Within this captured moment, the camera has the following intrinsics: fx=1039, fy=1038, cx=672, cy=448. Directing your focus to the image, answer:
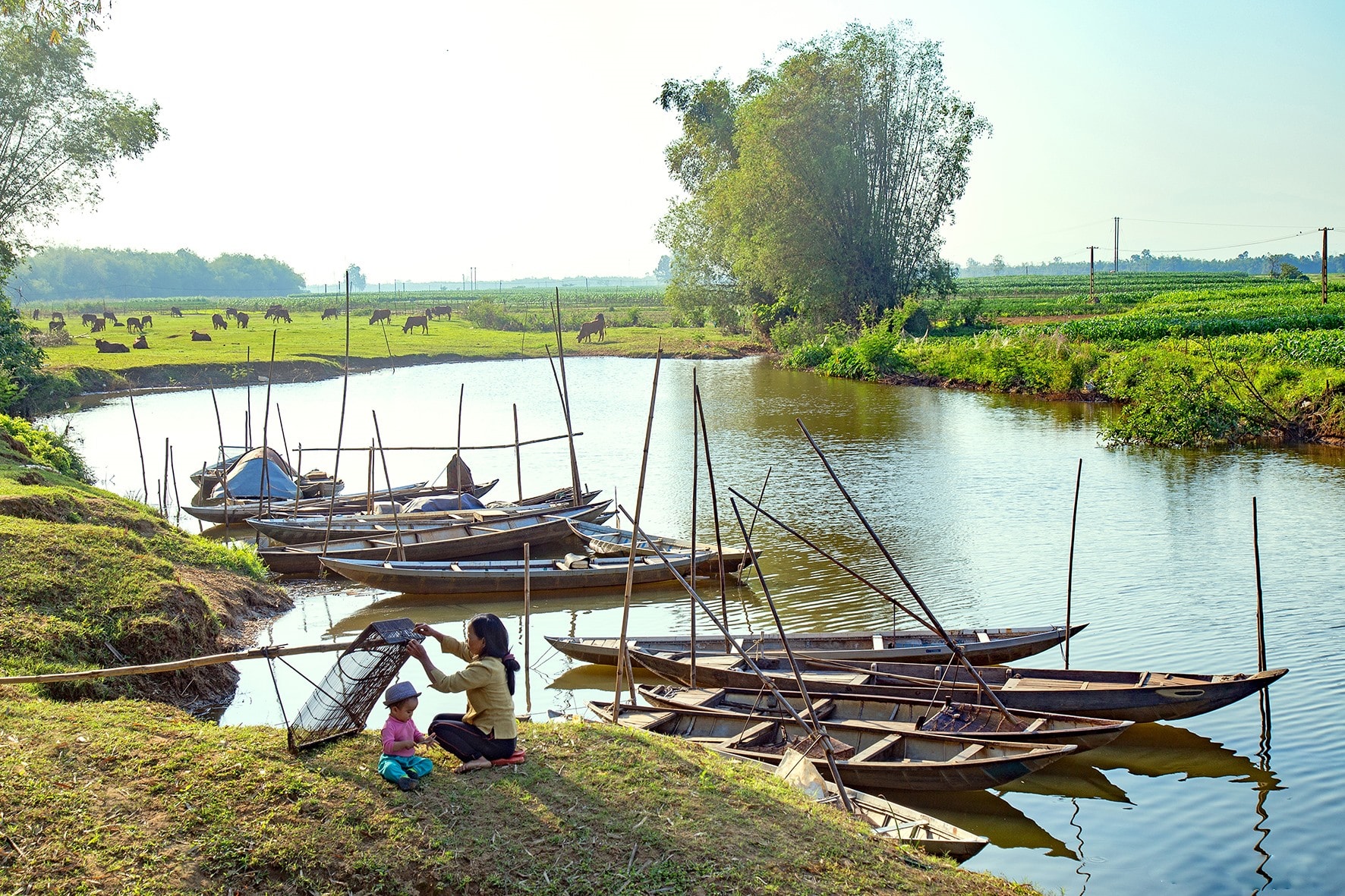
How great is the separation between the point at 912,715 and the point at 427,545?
8793 millimetres

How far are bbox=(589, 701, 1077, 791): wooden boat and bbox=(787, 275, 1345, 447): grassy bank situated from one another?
59.9 ft

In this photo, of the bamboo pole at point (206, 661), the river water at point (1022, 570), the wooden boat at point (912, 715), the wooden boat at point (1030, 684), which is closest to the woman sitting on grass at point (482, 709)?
the bamboo pole at point (206, 661)

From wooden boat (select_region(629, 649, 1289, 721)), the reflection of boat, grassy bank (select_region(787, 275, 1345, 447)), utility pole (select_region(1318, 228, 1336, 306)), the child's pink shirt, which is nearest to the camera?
the child's pink shirt

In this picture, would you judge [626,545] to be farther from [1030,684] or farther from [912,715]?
[1030,684]

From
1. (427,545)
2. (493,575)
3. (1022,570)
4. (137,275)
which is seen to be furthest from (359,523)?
(137,275)

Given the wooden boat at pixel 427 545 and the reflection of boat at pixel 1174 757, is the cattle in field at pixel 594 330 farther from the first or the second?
the reflection of boat at pixel 1174 757

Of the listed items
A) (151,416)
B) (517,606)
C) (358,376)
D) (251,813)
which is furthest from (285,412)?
(251,813)

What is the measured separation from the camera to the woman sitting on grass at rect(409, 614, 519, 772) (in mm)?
5785

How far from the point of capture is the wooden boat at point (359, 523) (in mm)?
16203

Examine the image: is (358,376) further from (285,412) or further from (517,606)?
(517,606)

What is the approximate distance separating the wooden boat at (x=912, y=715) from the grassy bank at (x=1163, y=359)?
57.7ft

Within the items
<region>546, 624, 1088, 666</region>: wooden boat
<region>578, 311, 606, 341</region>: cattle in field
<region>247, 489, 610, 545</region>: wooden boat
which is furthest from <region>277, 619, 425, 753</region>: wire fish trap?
<region>578, 311, 606, 341</region>: cattle in field

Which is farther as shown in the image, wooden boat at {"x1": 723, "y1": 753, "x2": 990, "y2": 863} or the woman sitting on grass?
wooden boat at {"x1": 723, "y1": 753, "x2": 990, "y2": 863}

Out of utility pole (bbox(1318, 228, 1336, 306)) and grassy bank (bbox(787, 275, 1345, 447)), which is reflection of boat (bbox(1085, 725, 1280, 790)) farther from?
utility pole (bbox(1318, 228, 1336, 306))
